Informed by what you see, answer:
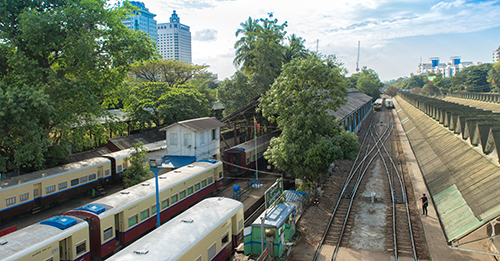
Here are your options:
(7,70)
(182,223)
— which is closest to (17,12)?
(7,70)

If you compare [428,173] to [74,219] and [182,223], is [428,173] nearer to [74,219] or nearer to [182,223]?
[182,223]

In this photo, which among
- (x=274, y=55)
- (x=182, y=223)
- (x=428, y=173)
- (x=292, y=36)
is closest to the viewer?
(x=182, y=223)

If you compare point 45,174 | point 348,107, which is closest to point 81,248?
point 45,174

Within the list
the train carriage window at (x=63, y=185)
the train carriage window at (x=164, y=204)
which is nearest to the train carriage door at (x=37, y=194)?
the train carriage window at (x=63, y=185)

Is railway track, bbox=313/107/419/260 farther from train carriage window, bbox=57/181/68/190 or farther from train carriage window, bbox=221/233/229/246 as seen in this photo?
train carriage window, bbox=57/181/68/190

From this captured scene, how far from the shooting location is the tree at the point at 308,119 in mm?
19656

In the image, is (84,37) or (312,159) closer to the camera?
(312,159)

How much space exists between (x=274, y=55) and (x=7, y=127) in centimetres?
3688

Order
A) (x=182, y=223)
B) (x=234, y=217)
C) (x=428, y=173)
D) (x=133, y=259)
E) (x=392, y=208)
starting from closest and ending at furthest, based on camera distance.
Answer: (x=133, y=259), (x=182, y=223), (x=234, y=217), (x=428, y=173), (x=392, y=208)

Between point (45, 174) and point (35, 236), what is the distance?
959 centimetres

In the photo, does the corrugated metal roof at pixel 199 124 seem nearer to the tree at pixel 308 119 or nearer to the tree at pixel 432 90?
the tree at pixel 308 119

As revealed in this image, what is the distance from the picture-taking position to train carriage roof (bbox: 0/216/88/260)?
987cm

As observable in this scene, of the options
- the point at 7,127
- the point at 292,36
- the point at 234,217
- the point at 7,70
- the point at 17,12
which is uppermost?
→ the point at 292,36

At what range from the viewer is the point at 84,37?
70.2 feet
